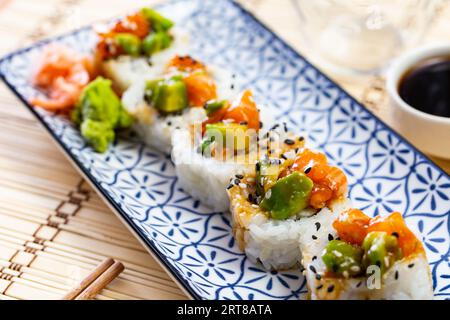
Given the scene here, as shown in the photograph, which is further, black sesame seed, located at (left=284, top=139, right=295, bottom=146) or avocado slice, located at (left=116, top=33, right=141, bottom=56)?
avocado slice, located at (left=116, top=33, right=141, bottom=56)

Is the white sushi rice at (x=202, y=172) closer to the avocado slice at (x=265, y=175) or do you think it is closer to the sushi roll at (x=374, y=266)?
the avocado slice at (x=265, y=175)

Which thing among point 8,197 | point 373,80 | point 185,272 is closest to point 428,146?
point 373,80

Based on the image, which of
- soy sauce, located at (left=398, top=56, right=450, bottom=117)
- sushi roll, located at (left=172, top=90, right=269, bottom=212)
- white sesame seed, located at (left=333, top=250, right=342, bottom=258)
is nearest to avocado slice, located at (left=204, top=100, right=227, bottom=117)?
sushi roll, located at (left=172, top=90, right=269, bottom=212)

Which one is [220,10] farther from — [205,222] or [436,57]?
[205,222]

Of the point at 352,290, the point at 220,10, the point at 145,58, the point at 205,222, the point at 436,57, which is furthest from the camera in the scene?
the point at 220,10

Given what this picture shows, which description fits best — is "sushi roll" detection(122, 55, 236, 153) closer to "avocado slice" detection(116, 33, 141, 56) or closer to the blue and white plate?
the blue and white plate

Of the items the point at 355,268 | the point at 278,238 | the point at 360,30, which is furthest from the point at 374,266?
the point at 360,30
